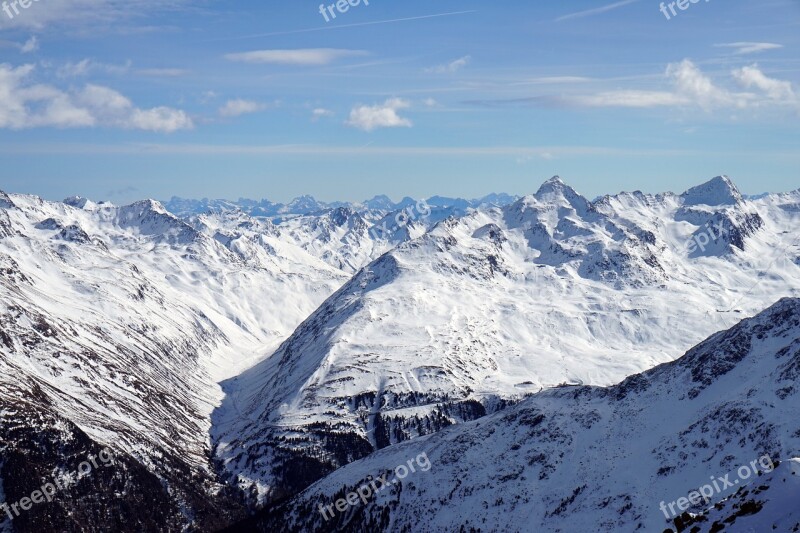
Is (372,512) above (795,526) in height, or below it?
below

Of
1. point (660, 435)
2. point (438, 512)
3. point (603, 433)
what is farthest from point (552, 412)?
point (438, 512)

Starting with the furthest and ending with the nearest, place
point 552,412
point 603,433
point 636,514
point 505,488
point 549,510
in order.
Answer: point 552,412 → point 603,433 → point 505,488 → point 549,510 → point 636,514

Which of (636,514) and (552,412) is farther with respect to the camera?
(552,412)

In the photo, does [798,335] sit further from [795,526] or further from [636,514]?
[795,526]

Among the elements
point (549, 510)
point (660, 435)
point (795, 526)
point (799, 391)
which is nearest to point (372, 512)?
point (549, 510)

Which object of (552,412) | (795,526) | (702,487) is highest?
(795,526)

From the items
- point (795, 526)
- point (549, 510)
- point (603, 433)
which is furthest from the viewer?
point (603, 433)
